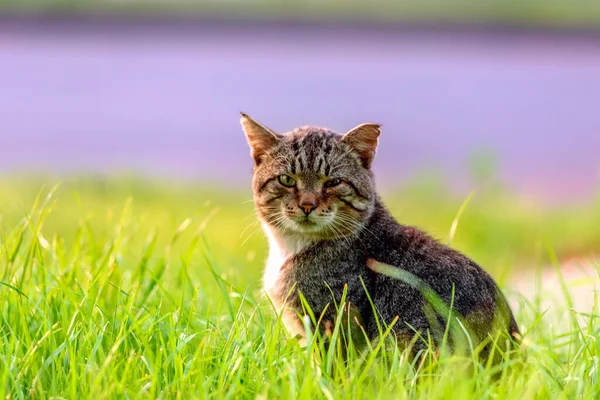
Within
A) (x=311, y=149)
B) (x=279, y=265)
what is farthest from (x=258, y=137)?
(x=279, y=265)

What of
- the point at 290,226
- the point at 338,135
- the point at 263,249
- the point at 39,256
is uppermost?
the point at 338,135

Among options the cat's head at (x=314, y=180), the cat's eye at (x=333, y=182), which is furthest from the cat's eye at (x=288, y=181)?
the cat's eye at (x=333, y=182)

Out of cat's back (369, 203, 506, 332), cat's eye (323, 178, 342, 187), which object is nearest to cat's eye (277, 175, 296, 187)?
cat's eye (323, 178, 342, 187)

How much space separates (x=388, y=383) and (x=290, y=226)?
3.40 ft

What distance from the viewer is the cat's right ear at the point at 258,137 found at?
3775mm

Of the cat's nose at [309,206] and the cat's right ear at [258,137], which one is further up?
the cat's right ear at [258,137]

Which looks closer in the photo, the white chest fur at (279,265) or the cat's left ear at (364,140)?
the white chest fur at (279,265)

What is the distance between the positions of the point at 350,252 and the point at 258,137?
28.2 inches

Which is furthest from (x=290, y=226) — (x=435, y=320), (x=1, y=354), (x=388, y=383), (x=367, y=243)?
(x=1, y=354)

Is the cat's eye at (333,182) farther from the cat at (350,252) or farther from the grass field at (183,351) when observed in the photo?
the grass field at (183,351)

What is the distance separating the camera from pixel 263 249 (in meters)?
6.18

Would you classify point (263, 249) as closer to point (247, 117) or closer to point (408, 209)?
point (408, 209)

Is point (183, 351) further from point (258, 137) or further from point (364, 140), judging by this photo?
point (364, 140)

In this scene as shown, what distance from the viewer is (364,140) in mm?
3738
